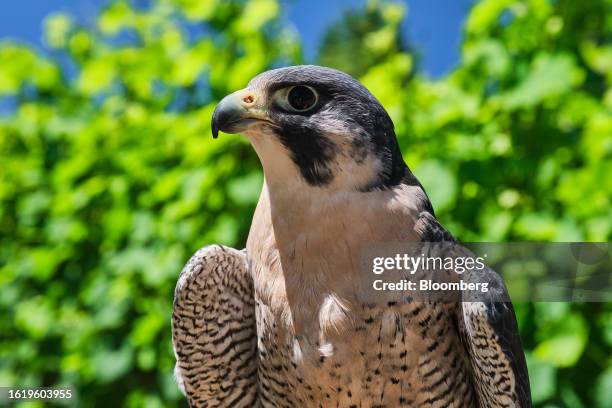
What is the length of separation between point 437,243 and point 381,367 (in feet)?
1.06

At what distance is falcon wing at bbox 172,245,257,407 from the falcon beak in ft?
1.47

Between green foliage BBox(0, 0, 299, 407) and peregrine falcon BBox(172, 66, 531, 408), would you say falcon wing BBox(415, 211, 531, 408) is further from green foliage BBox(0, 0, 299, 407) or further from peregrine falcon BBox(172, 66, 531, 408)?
green foliage BBox(0, 0, 299, 407)

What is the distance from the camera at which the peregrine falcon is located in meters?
1.64

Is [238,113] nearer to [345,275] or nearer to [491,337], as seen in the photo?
[345,275]

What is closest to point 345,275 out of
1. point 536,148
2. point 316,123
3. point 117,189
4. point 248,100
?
point 316,123

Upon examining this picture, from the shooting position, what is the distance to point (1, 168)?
425 cm

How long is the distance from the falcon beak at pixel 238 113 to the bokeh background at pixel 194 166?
126cm

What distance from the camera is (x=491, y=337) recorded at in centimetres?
163

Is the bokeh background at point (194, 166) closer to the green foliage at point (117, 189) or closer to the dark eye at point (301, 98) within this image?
the green foliage at point (117, 189)

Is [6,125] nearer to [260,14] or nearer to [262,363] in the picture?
[260,14]

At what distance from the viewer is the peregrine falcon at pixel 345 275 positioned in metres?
1.64

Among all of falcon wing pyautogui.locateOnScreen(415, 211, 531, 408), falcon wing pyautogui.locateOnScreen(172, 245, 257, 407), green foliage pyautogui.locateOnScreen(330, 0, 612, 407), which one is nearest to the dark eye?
falcon wing pyautogui.locateOnScreen(415, 211, 531, 408)

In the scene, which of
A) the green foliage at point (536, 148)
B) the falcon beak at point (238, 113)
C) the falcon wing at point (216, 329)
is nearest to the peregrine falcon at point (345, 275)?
the falcon beak at point (238, 113)

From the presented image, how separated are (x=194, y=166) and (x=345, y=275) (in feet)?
5.51
